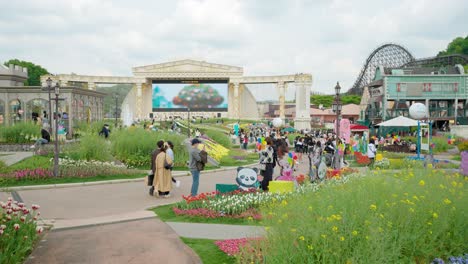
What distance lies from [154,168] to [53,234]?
559cm

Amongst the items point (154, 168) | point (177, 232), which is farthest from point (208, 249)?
point (154, 168)

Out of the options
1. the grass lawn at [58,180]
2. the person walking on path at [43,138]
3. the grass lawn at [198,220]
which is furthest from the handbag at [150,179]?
the person walking on path at [43,138]

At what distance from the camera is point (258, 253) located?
23.1 feet

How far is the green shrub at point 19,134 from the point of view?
26.3 meters

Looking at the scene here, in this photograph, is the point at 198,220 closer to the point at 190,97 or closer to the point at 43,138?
the point at 43,138

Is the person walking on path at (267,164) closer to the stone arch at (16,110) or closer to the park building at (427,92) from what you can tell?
the stone arch at (16,110)

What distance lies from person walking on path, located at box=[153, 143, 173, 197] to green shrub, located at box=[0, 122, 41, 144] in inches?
584

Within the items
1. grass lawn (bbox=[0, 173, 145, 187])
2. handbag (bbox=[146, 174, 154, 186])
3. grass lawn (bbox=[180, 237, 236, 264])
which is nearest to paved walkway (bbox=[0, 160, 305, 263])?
grass lawn (bbox=[180, 237, 236, 264])

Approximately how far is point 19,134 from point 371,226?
991 inches

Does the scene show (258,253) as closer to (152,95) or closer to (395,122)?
(395,122)

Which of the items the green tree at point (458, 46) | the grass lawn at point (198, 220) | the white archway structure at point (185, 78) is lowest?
the grass lawn at point (198, 220)

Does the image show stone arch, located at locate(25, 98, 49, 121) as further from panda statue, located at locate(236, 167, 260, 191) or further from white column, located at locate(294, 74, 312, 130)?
white column, located at locate(294, 74, 312, 130)

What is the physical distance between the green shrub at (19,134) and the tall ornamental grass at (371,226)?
23.1m

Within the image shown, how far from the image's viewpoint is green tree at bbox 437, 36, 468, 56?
100 m
